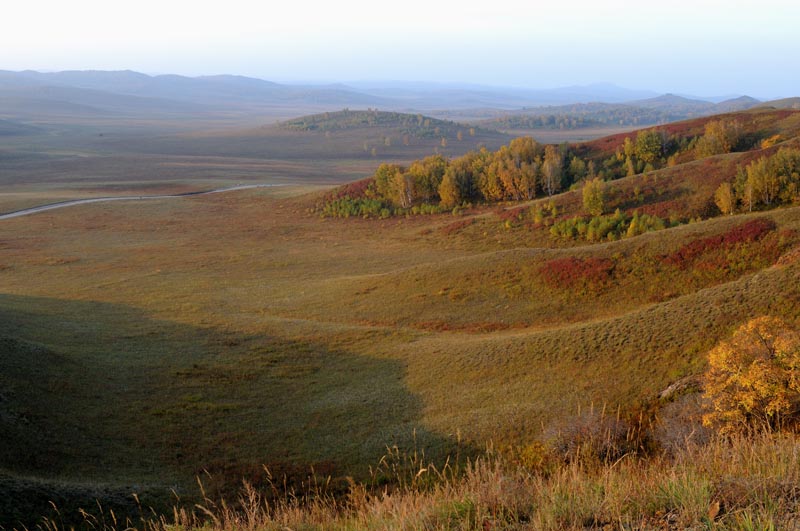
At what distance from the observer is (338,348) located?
32.5m

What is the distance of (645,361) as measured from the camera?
23266 millimetres

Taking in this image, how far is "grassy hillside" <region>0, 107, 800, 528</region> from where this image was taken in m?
19.8

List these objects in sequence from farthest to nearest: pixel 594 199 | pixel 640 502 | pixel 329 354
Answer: pixel 594 199
pixel 329 354
pixel 640 502

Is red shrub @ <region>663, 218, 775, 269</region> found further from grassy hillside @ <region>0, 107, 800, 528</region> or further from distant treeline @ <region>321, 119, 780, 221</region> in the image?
distant treeline @ <region>321, 119, 780, 221</region>

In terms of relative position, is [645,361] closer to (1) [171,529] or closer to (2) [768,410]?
(2) [768,410]

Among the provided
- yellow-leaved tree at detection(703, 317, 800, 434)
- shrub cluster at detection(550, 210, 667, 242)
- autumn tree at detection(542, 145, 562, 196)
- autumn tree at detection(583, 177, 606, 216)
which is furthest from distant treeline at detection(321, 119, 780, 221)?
yellow-leaved tree at detection(703, 317, 800, 434)

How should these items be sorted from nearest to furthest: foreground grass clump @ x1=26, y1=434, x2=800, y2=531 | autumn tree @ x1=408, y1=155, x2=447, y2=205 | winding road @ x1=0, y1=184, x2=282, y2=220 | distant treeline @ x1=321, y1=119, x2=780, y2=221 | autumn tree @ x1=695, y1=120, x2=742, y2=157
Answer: foreground grass clump @ x1=26, y1=434, x2=800, y2=531 → autumn tree @ x1=695, y1=120, x2=742, y2=157 → distant treeline @ x1=321, y1=119, x2=780, y2=221 → winding road @ x1=0, y1=184, x2=282, y2=220 → autumn tree @ x1=408, y1=155, x2=447, y2=205

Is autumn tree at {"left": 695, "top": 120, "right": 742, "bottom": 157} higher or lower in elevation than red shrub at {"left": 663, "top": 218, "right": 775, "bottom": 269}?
higher

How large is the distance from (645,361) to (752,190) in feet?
151

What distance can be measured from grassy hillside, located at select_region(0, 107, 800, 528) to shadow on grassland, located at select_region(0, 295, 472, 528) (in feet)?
0.32

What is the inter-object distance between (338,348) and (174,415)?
1064 cm

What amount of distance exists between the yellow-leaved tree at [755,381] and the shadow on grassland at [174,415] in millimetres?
8232

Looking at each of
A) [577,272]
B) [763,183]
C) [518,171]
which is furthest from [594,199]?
[577,272]

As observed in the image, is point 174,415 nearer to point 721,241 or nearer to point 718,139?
point 721,241
